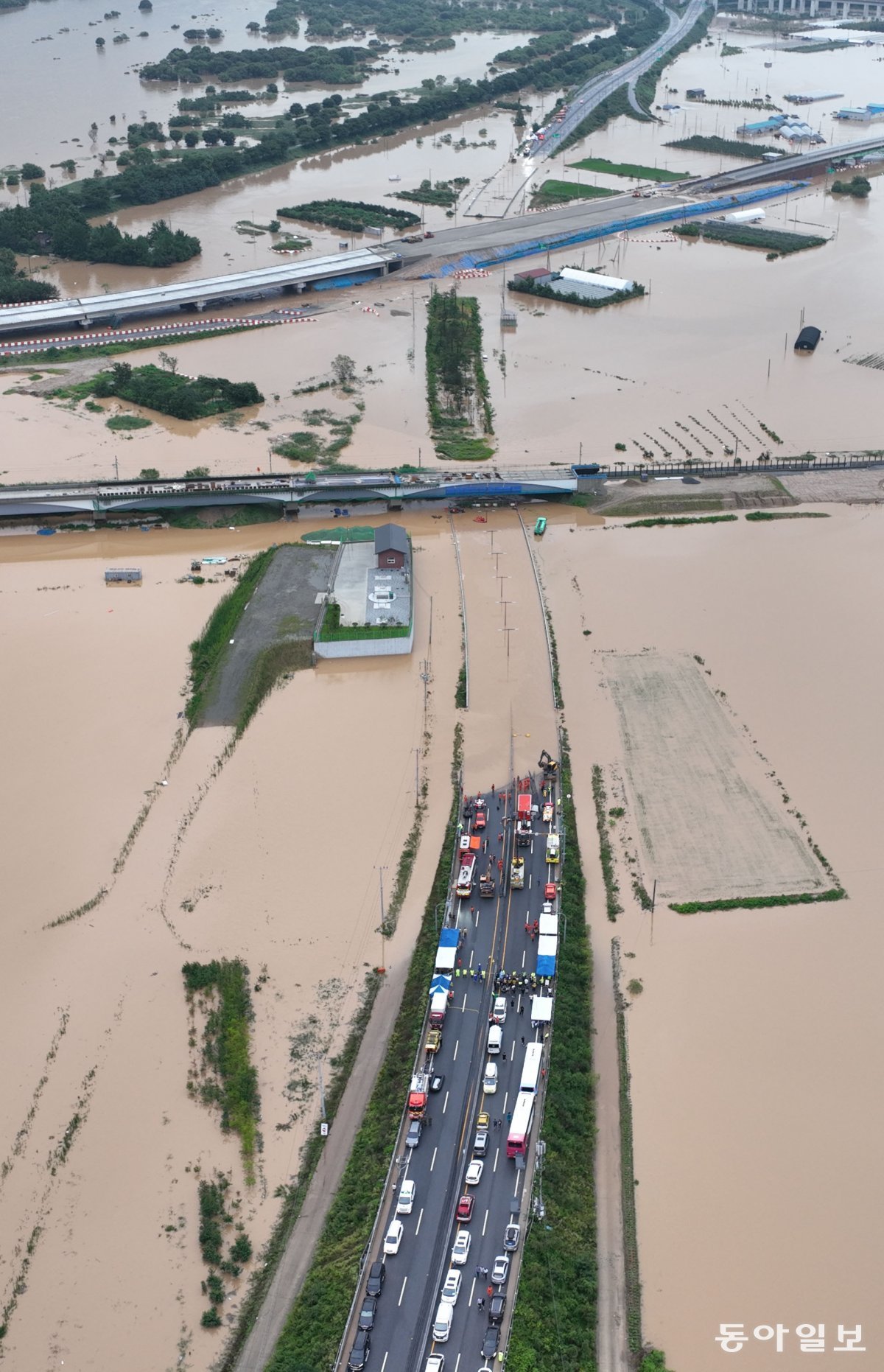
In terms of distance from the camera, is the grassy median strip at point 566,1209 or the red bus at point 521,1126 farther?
the red bus at point 521,1126

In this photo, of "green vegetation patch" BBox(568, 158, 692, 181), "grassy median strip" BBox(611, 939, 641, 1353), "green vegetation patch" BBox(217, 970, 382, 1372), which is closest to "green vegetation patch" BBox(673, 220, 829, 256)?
"green vegetation patch" BBox(568, 158, 692, 181)

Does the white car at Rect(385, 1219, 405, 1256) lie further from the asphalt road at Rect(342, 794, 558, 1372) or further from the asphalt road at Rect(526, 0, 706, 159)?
the asphalt road at Rect(526, 0, 706, 159)

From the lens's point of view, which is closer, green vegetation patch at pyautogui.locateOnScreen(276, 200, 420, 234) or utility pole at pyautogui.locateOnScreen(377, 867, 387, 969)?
utility pole at pyautogui.locateOnScreen(377, 867, 387, 969)

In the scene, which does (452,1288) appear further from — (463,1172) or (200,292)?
(200,292)

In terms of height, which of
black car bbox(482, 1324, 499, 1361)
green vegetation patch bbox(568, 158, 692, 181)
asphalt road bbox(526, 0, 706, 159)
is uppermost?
asphalt road bbox(526, 0, 706, 159)

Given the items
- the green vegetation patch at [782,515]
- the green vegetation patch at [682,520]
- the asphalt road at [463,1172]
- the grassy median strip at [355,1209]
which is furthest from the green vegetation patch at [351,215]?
the grassy median strip at [355,1209]

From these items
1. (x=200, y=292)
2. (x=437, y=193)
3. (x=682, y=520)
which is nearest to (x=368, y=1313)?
(x=682, y=520)

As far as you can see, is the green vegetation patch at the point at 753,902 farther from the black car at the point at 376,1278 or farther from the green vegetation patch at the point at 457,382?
the green vegetation patch at the point at 457,382
